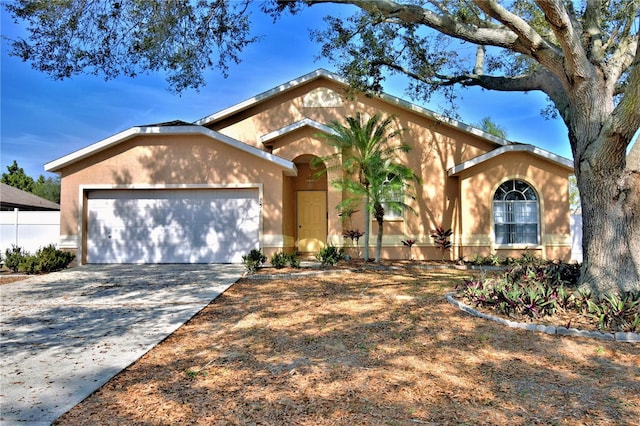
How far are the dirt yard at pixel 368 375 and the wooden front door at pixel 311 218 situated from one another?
9.28m

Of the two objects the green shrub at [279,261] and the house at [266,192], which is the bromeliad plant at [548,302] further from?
the house at [266,192]

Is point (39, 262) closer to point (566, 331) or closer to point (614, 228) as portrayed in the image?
point (566, 331)

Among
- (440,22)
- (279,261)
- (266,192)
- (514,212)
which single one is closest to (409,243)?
(514,212)

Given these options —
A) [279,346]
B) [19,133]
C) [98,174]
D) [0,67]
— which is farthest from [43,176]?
[279,346]

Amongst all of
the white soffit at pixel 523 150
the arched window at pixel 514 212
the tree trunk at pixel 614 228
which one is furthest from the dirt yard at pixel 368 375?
the arched window at pixel 514 212

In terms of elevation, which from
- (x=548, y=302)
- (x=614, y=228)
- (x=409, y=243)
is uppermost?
(x=614, y=228)

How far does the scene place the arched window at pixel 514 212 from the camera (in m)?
14.1

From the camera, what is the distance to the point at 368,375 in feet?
13.3

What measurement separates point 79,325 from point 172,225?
7.61m

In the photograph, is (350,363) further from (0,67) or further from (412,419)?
(0,67)

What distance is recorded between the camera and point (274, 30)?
33.8 ft

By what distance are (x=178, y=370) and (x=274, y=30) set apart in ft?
28.3

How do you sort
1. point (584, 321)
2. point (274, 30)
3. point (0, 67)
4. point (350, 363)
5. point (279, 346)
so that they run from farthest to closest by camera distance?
point (274, 30), point (0, 67), point (584, 321), point (279, 346), point (350, 363)

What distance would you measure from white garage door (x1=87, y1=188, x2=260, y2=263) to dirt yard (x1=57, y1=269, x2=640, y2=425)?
686cm
